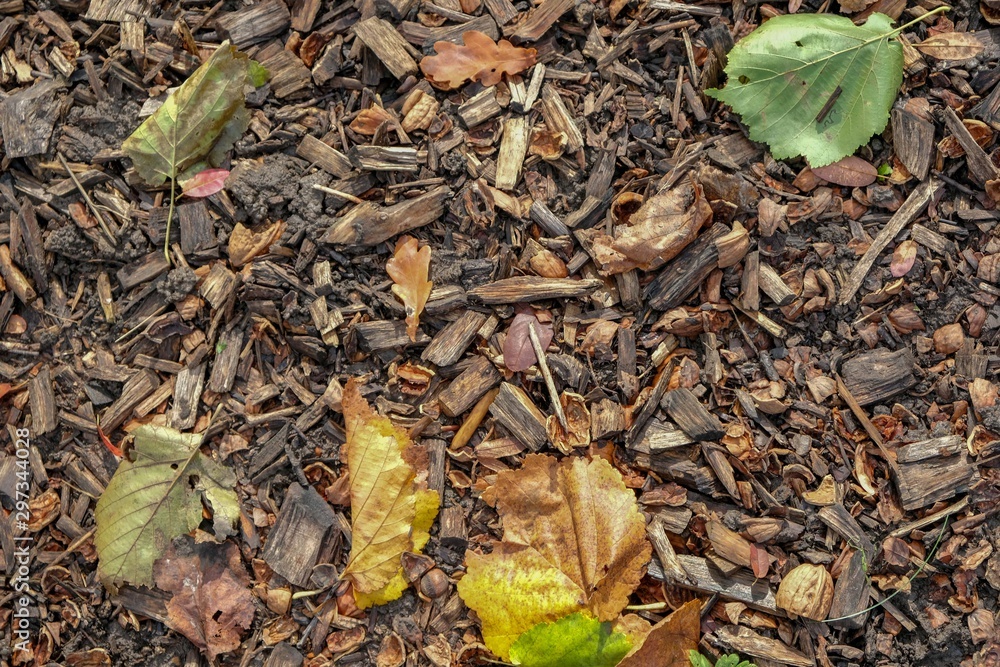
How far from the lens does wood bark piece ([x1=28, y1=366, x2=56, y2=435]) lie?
2551 millimetres

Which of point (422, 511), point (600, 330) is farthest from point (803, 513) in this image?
point (422, 511)

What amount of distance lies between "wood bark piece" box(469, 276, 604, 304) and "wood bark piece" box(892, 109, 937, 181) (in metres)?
1.12

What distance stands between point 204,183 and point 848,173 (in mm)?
2238

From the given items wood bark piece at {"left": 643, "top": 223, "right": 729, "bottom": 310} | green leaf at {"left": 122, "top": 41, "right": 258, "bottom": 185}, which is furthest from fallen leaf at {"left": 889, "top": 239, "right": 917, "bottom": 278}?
Answer: green leaf at {"left": 122, "top": 41, "right": 258, "bottom": 185}

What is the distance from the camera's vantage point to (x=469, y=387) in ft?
7.91

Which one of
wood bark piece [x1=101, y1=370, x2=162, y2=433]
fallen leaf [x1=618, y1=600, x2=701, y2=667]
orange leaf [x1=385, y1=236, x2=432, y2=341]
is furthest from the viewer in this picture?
wood bark piece [x1=101, y1=370, x2=162, y2=433]

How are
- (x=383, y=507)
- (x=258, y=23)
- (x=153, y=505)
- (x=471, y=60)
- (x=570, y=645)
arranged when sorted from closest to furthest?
(x=570, y=645)
(x=383, y=507)
(x=153, y=505)
(x=471, y=60)
(x=258, y=23)

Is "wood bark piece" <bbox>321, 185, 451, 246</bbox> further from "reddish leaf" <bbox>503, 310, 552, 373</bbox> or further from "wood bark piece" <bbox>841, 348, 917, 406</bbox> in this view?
"wood bark piece" <bbox>841, 348, 917, 406</bbox>

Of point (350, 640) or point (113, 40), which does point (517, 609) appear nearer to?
point (350, 640)

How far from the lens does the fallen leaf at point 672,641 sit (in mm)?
2189

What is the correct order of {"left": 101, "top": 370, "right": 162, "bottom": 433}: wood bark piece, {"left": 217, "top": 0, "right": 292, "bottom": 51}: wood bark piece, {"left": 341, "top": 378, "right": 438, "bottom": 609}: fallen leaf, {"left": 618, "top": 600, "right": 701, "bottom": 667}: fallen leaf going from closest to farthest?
{"left": 618, "top": 600, "right": 701, "bottom": 667}: fallen leaf → {"left": 341, "top": 378, "right": 438, "bottom": 609}: fallen leaf → {"left": 101, "top": 370, "right": 162, "bottom": 433}: wood bark piece → {"left": 217, "top": 0, "right": 292, "bottom": 51}: wood bark piece

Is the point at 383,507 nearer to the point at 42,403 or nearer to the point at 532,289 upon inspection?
the point at 532,289

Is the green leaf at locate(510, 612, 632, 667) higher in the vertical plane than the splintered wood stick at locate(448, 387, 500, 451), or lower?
lower

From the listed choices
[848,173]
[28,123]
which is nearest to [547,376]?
[848,173]
